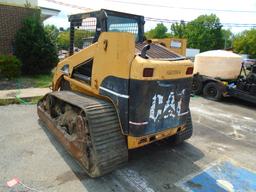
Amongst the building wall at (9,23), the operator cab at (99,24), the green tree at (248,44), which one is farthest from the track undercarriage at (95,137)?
the green tree at (248,44)

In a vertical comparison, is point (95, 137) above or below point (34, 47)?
below

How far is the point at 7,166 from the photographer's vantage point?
3.90 meters

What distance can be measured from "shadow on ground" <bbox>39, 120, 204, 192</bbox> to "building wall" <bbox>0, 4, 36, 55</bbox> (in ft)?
25.6

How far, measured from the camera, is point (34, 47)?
1065 centimetres

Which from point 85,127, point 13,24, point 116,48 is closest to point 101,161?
point 85,127

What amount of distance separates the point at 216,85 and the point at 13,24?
9.08 metres

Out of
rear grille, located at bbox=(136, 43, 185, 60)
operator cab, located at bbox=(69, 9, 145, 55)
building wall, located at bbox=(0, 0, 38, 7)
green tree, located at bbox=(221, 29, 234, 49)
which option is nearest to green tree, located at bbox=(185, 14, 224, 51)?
green tree, located at bbox=(221, 29, 234, 49)

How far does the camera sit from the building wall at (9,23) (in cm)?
1077

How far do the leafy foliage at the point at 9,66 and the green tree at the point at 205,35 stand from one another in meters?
59.8

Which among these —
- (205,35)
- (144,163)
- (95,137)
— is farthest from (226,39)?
(95,137)

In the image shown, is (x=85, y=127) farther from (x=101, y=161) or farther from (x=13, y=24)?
(x=13, y=24)

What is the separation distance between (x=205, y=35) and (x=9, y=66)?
200 ft

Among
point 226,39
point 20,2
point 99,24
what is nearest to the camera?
point 99,24

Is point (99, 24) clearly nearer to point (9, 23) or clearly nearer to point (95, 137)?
point (95, 137)
